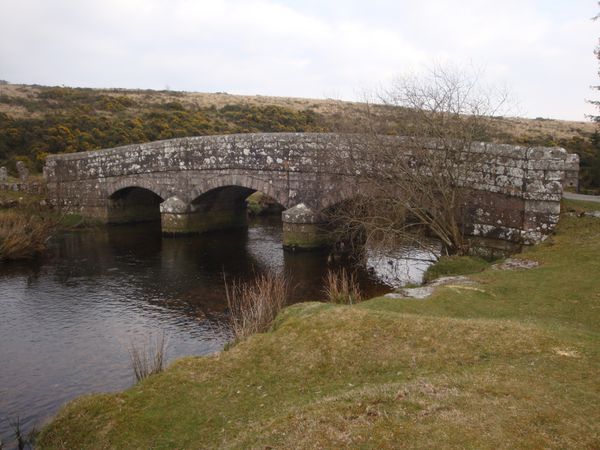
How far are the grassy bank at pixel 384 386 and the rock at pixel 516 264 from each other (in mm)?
2250

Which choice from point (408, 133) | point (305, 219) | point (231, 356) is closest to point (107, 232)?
point (305, 219)

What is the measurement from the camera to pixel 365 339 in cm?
748

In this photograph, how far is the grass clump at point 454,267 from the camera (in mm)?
12672

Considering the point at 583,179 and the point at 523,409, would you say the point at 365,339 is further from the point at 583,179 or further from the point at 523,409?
the point at 583,179

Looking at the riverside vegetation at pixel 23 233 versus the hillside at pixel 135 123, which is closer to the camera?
the riverside vegetation at pixel 23 233

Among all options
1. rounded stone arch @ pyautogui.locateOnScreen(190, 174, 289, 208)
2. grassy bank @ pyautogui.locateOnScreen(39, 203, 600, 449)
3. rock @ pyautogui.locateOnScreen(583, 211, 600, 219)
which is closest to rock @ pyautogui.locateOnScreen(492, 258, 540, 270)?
grassy bank @ pyautogui.locateOnScreen(39, 203, 600, 449)

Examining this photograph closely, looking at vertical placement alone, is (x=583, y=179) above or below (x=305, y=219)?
above

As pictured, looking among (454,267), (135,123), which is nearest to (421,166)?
(454,267)

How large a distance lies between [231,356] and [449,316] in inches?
136

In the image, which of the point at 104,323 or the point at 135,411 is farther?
the point at 104,323

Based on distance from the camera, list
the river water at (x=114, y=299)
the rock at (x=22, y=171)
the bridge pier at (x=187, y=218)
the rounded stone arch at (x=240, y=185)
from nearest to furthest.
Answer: the river water at (x=114, y=299) → the rounded stone arch at (x=240, y=185) → the bridge pier at (x=187, y=218) → the rock at (x=22, y=171)

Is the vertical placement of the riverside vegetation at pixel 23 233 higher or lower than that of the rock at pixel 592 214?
lower

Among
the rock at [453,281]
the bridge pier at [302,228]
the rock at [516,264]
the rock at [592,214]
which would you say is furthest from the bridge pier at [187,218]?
the rock at [592,214]

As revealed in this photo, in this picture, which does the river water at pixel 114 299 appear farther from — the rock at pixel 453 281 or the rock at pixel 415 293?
the rock at pixel 453 281
